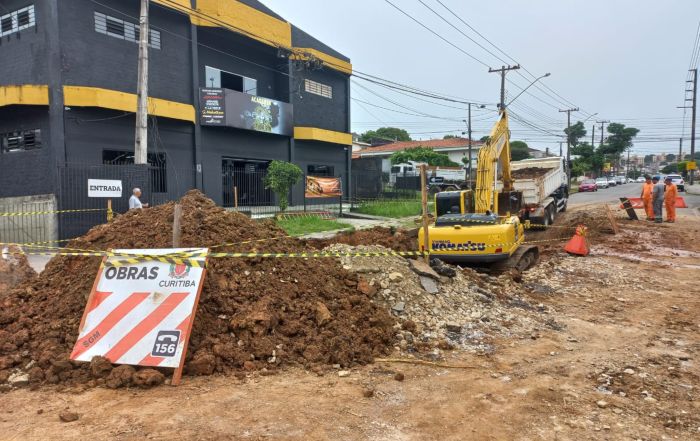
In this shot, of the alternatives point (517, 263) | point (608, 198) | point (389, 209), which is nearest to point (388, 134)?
point (608, 198)

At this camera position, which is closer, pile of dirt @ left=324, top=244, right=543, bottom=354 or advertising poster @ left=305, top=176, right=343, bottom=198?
pile of dirt @ left=324, top=244, right=543, bottom=354

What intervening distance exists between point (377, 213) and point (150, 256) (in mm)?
14997

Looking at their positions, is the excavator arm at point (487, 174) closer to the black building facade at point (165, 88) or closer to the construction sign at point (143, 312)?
the construction sign at point (143, 312)

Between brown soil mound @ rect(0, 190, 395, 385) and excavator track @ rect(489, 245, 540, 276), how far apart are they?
12.1 ft

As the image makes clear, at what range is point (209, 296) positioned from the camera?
4.58 meters

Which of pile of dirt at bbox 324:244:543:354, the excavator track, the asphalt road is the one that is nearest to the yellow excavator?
the excavator track

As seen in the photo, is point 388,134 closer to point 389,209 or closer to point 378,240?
point 389,209

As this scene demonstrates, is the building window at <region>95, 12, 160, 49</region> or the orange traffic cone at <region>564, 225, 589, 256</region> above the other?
the building window at <region>95, 12, 160, 49</region>

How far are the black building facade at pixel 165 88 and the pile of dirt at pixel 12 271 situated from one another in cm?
753

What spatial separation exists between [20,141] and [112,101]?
10.5 ft

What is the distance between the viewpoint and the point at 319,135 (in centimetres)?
2208

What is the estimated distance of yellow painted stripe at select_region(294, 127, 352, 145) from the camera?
21.5 metres

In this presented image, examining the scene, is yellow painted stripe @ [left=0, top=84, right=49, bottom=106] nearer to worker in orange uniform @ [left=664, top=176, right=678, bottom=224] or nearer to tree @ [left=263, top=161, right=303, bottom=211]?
tree @ [left=263, top=161, right=303, bottom=211]

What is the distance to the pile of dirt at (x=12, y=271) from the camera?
211 inches
